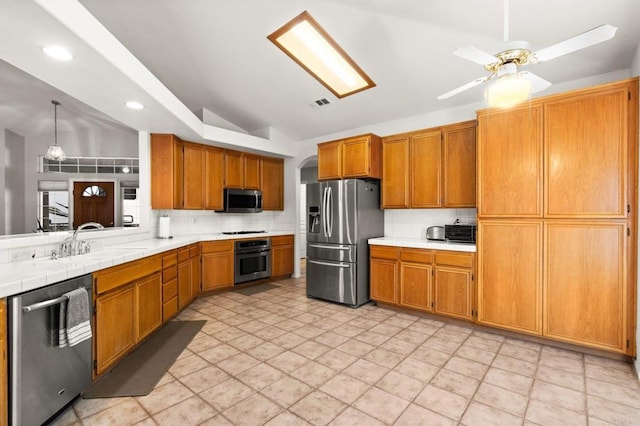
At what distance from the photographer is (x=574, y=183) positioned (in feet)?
8.61

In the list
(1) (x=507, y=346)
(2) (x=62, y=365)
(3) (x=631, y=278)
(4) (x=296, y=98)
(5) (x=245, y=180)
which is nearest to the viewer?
(2) (x=62, y=365)

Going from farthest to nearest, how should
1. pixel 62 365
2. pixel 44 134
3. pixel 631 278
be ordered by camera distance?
pixel 44 134
pixel 631 278
pixel 62 365

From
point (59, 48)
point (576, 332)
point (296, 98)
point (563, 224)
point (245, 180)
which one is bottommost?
point (576, 332)

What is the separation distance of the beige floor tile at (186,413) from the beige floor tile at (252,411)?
13cm

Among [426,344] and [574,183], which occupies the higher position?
[574,183]

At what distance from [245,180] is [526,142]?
13.4 ft

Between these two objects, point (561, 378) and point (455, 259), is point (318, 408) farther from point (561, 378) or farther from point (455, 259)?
point (455, 259)

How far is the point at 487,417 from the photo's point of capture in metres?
1.83

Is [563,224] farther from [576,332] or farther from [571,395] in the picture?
[571,395]

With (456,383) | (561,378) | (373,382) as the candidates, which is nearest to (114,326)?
(373,382)

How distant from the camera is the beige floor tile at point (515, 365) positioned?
237 centimetres

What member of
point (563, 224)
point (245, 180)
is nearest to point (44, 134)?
point (245, 180)

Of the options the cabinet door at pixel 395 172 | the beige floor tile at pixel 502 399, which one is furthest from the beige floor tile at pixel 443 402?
the cabinet door at pixel 395 172

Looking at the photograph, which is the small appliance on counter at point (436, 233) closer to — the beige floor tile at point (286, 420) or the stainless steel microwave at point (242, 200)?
the beige floor tile at point (286, 420)
